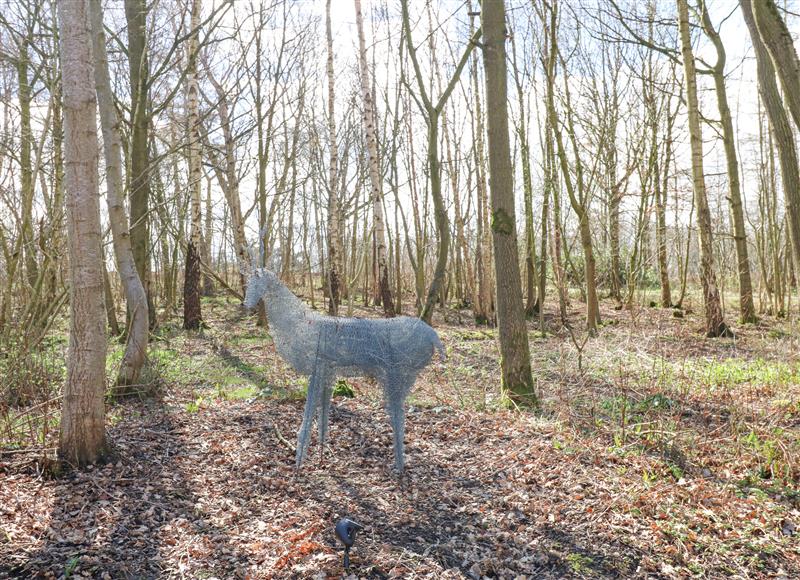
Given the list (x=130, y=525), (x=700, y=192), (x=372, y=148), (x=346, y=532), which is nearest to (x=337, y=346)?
(x=346, y=532)

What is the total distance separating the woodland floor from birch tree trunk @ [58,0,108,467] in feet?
1.08

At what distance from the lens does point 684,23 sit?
10.7 meters

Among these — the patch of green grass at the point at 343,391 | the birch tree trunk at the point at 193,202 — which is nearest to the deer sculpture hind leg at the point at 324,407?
the patch of green grass at the point at 343,391

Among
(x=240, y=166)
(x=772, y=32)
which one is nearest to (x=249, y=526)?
(x=772, y=32)

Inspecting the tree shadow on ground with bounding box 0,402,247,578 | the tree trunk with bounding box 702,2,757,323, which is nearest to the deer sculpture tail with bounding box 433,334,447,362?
the tree shadow on ground with bounding box 0,402,247,578

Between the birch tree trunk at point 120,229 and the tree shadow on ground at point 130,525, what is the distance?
1545mm

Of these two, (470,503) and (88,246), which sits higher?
(88,246)

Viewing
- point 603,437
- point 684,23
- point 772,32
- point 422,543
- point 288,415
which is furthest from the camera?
point 684,23

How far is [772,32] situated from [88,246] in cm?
582

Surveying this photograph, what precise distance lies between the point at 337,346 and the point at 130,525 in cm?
176

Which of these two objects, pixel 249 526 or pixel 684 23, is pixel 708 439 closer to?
pixel 249 526

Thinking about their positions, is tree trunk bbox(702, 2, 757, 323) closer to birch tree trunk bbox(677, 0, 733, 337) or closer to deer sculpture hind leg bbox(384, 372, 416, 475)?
birch tree trunk bbox(677, 0, 733, 337)

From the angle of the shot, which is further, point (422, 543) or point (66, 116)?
point (66, 116)

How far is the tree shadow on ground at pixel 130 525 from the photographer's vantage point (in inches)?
119
